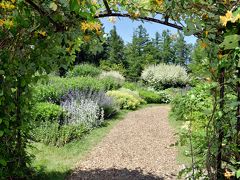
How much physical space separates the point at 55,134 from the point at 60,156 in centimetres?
93

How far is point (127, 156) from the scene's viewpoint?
718cm

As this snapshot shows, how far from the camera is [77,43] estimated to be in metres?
4.01

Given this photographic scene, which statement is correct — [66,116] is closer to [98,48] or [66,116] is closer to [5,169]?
[5,169]

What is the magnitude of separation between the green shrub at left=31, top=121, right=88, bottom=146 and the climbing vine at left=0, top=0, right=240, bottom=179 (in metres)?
2.92

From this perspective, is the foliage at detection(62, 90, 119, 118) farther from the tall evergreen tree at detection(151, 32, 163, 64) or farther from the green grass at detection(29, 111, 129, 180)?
the tall evergreen tree at detection(151, 32, 163, 64)

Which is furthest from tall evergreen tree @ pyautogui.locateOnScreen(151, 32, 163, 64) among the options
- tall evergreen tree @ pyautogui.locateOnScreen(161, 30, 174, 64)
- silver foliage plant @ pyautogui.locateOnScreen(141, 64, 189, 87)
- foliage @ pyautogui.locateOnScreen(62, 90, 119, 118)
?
foliage @ pyautogui.locateOnScreen(62, 90, 119, 118)

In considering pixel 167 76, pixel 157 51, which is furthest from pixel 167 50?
pixel 167 76

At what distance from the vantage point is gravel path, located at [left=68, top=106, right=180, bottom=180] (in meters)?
6.04

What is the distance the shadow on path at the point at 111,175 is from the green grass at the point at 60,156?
0.24 m

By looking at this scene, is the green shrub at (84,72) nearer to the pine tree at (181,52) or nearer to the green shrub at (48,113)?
the green shrub at (48,113)

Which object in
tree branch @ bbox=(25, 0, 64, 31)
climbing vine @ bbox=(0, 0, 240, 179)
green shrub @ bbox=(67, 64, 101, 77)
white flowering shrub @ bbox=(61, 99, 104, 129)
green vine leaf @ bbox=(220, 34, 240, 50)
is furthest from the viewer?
green shrub @ bbox=(67, 64, 101, 77)

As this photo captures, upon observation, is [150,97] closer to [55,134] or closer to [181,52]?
[55,134]

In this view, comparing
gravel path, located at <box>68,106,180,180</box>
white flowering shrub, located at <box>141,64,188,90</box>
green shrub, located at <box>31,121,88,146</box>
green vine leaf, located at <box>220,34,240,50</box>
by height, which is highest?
white flowering shrub, located at <box>141,64,188,90</box>

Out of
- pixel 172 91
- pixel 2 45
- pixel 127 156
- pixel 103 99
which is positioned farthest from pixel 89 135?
pixel 172 91
